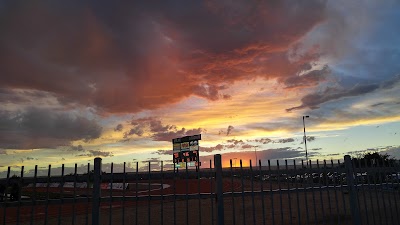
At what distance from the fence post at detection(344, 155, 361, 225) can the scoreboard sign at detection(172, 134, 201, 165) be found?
47.6 m

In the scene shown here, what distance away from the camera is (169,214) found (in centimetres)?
1716

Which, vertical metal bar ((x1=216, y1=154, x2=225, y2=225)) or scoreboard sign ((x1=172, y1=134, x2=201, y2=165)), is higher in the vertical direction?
scoreboard sign ((x1=172, y1=134, x2=201, y2=165))

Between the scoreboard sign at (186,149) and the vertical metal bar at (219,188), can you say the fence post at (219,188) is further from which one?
the scoreboard sign at (186,149)

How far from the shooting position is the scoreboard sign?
188 ft

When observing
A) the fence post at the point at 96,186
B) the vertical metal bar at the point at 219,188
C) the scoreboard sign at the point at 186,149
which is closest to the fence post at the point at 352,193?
the vertical metal bar at the point at 219,188

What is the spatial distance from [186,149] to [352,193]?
50032 mm

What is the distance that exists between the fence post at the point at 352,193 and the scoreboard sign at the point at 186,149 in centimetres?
4762

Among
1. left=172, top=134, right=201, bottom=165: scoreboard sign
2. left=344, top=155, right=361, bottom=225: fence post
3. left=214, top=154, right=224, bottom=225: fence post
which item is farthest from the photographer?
left=172, top=134, right=201, bottom=165: scoreboard sign

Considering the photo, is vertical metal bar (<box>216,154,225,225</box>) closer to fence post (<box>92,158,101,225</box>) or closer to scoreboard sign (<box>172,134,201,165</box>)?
fence post (<box>92,158,101,225</box>)

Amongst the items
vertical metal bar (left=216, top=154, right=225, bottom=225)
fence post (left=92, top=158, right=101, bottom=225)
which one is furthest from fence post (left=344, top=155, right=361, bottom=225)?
fence post (left=92, top=158, right=101, bottom=225)

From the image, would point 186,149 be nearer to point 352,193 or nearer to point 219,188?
point 352,193

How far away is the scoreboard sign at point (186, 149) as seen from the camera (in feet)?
188

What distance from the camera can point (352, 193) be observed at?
9.12 m

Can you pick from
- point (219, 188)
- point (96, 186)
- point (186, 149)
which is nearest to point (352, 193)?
point (219, 188)
